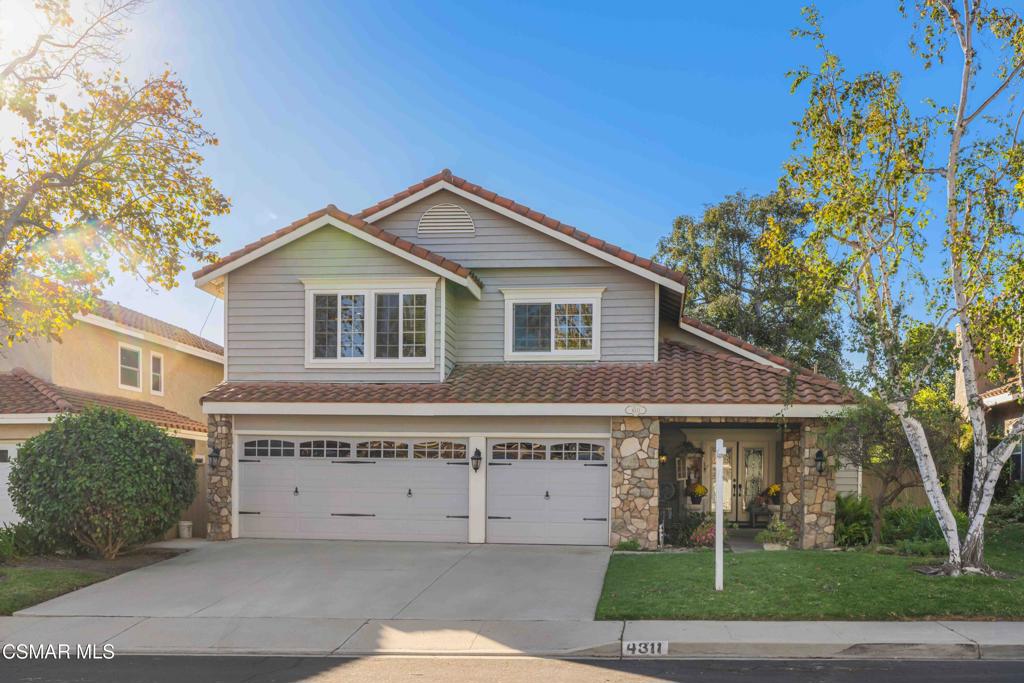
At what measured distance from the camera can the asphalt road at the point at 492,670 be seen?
8.38 metres

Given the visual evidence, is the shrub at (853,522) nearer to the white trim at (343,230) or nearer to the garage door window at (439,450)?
the garage door window at (439,450)

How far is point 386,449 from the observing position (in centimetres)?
1736

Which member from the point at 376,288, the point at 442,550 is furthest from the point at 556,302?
the point at 442,550

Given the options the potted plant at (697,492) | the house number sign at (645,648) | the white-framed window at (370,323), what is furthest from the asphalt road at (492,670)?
the potted plant at (697,492)

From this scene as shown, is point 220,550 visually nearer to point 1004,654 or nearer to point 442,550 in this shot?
point 442,550

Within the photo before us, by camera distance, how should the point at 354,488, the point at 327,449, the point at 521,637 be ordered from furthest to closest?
the point at 327,449 → the point at 354,488 → the point at 521,637

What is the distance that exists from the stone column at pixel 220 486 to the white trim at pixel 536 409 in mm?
492

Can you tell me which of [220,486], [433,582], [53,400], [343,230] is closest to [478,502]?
[433,582]

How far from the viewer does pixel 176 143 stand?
17406 mm

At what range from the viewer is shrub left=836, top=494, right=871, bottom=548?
16312 mm

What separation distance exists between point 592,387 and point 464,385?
246cm

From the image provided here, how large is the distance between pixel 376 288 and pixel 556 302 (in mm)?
3692

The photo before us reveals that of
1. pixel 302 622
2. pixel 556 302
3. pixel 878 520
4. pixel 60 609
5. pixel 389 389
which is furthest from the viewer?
pixel 556 302

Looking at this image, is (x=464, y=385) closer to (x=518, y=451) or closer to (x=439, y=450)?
(x=439, y=450)
